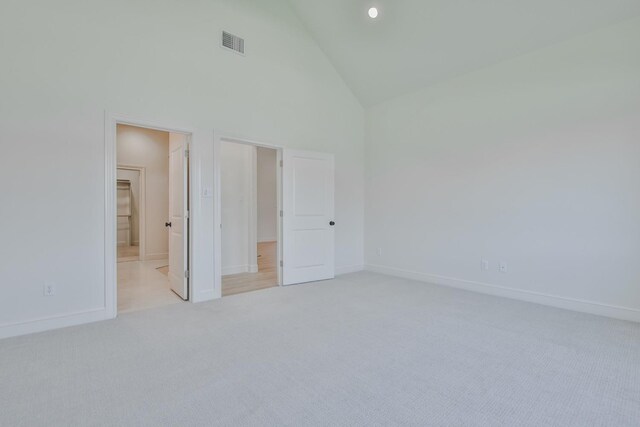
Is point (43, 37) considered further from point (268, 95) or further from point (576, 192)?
point (576, 192)

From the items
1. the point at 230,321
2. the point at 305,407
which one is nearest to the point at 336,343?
the point at 305,407

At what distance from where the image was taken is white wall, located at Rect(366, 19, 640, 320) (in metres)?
3.09

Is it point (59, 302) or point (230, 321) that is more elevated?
point (59, 302)

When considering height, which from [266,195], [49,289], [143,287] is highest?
[266,195]

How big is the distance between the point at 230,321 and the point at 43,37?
3149 mm

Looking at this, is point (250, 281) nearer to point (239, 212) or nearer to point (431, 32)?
point (239, 212)

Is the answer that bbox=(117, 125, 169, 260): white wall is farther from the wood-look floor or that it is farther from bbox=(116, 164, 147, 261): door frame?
the wood-look floor

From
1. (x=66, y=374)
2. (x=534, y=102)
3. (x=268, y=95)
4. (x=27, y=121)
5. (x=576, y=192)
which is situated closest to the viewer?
(x=66, y=374)

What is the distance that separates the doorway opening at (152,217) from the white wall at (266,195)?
3.72 m

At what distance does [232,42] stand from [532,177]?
13.5 ft

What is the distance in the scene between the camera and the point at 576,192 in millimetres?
3322

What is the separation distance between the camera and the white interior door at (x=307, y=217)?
4.45m

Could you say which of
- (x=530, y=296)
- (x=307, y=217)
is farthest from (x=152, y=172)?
(x=530, y=296)

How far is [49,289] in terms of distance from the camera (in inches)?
112
